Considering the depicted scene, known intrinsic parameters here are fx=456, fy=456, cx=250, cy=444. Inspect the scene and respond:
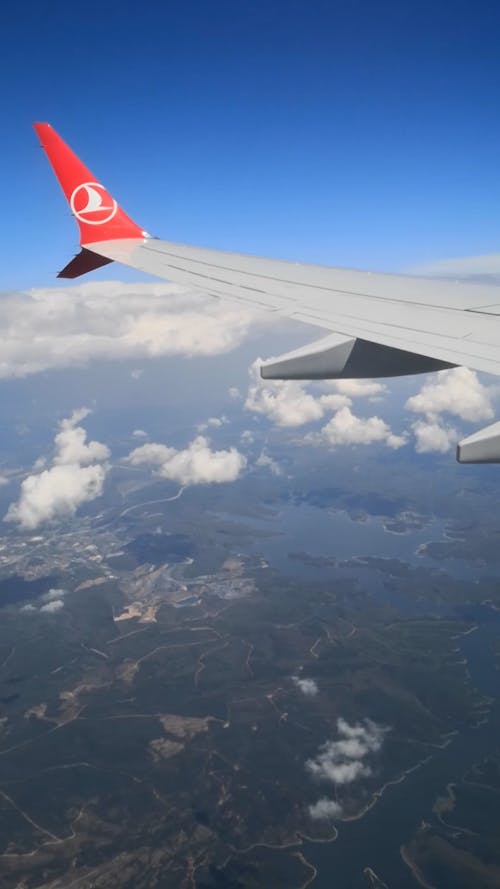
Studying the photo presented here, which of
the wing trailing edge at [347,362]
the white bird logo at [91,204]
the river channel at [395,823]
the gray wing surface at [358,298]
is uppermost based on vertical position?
the white bird logo at [91,204]

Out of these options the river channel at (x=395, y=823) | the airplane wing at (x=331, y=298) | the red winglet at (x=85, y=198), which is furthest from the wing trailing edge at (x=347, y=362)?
the river channel at (x=395, y=823)

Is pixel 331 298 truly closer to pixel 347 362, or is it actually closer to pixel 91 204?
pixel 347 362

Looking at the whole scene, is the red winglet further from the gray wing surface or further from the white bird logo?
the gray wing surface

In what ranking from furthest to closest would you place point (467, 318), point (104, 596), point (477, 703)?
point (104, 596)
point (477, 703)
point (467, 318)

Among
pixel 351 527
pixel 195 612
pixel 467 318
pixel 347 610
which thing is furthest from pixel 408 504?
pixel 467 318

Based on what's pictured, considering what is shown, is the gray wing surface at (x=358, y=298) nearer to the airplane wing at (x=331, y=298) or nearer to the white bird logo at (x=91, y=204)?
the airplane wing at (x=331, y=298)

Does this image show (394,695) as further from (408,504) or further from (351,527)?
(408,504)

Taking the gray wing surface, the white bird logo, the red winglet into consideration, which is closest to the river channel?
the gray wing surface
